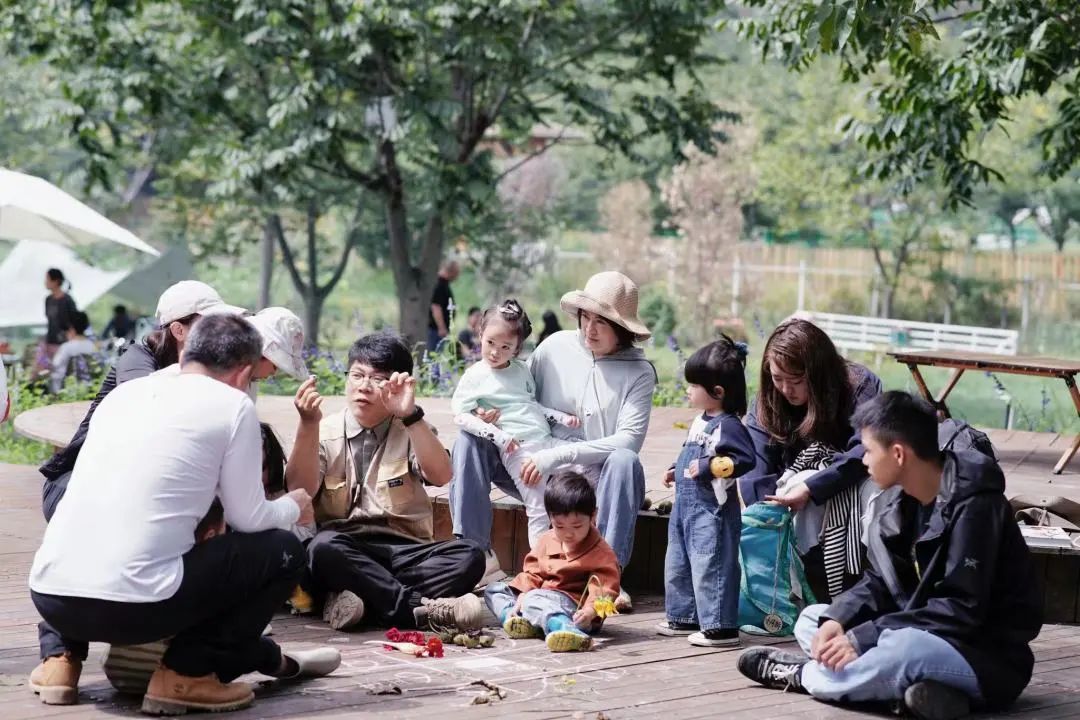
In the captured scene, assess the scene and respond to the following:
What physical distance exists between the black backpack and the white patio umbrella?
698 centimetres

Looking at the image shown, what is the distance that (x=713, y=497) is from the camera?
183 inches

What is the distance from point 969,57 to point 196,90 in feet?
25.0

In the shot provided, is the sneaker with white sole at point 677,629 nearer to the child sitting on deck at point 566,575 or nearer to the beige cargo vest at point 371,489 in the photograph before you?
the child sitting on deck at point 566,575

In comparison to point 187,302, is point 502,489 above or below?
below

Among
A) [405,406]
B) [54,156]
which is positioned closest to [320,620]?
[405,406]

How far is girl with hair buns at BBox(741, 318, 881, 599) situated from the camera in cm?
461

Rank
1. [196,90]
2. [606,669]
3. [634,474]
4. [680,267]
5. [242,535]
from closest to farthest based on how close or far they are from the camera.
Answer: [242,535]
[606,669]
[634,474]
[196,90]
[680,267]

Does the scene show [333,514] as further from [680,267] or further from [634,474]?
[680,267]

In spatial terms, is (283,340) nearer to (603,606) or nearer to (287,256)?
(603,606)

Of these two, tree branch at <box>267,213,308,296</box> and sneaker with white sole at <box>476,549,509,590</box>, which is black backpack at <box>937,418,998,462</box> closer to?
sneaker with white sole at <box>476,549,509,590</box>

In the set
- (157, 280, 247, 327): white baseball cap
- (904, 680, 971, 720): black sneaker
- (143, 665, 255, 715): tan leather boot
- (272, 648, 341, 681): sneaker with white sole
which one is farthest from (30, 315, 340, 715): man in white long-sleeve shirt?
(904, 680, 971, 720): black sneaker

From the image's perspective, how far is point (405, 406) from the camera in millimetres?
4656

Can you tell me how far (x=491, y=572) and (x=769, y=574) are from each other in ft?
3.51

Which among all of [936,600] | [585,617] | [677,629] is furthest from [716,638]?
[936,600]
